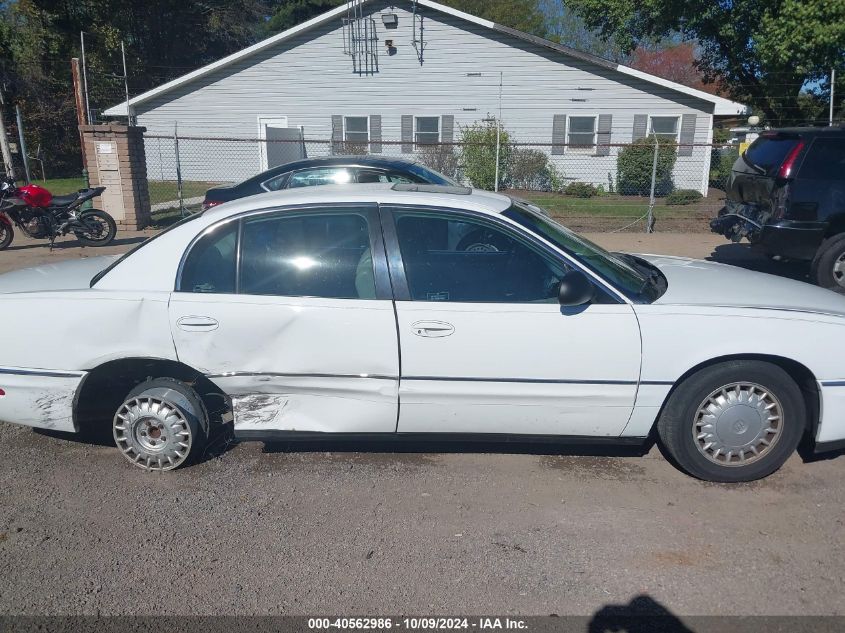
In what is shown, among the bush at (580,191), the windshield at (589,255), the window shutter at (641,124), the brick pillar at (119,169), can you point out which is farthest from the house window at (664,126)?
the windshield at (589,255)

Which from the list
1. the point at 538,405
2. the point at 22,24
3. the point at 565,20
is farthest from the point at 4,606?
the point at 565,20

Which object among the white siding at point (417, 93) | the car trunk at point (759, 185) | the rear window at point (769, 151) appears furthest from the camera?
the white siding at point (417, 93)

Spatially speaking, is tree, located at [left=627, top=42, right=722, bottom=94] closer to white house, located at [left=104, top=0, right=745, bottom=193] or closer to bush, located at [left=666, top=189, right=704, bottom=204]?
white house, located at [left=104, top=0, right=745, bottom=193]

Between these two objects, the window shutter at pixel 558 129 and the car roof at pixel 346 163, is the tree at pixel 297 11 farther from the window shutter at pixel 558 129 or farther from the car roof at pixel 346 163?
the car roof at pixel 346 163

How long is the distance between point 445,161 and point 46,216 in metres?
10.7

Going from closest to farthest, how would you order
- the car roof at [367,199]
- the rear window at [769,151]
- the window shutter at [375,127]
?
the car roof at [367,199] → the rear window at [769,151] → the window shutter at [375,127]

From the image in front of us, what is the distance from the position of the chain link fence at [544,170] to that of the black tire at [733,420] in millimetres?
11890

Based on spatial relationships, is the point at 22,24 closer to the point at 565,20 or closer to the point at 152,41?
the point at 152,41

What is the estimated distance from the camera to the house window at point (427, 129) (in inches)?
903

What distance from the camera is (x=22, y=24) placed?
3231 centimetres

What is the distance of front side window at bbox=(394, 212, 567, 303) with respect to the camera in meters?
3.93

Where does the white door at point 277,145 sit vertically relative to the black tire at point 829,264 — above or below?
above

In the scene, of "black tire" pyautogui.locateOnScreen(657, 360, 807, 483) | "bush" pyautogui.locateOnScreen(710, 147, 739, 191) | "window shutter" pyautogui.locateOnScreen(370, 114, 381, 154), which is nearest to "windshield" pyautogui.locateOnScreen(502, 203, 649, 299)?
"black tire" pyautogui.locateOnScreen(657, 360, 807, 483)

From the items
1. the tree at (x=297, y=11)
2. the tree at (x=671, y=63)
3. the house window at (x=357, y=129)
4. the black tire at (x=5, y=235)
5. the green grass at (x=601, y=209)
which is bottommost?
the green grass at (x=601, y=209)
